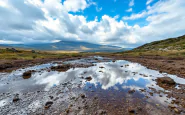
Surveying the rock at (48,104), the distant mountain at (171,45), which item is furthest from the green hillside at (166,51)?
the rock at (48,104)

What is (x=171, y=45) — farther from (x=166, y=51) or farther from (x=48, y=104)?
(x=48, y=104)

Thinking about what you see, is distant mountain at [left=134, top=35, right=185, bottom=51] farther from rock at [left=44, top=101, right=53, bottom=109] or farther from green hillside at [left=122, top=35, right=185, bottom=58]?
rock at [left=44, top=101, right=53, bottom=109]

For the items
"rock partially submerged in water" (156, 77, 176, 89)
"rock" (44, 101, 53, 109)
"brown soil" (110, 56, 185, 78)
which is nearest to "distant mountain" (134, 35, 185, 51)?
"brown soil" (110, 56, 185, 78)

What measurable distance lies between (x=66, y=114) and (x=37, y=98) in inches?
281

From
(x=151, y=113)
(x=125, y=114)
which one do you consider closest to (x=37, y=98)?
(x=125, y=114)

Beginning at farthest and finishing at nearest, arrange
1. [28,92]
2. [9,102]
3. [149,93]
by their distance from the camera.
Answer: [28,92]
[149,93]
[9,102]

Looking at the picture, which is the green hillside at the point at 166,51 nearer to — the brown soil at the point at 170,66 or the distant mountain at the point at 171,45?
the distant mountain at the point at 171,45

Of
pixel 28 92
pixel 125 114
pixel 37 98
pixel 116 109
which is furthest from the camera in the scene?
pixel 28 92

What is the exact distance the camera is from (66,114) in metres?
12.0

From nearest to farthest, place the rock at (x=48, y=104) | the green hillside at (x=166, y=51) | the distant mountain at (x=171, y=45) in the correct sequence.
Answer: the rock at (x=48, y=104) → the green hillside at (x=166, y=51) → the distant mountain at (x=171, y=45)

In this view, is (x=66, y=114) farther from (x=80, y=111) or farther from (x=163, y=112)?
(x=163, y=112)

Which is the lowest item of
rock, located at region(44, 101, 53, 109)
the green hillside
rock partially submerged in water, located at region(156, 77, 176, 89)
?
rock, located at region(44, 101, 53, 109)

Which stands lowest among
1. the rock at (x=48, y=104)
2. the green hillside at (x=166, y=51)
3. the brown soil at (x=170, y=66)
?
the rock at (x=48, y=104)

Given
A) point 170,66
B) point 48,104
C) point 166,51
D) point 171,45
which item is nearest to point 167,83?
point 170,66
